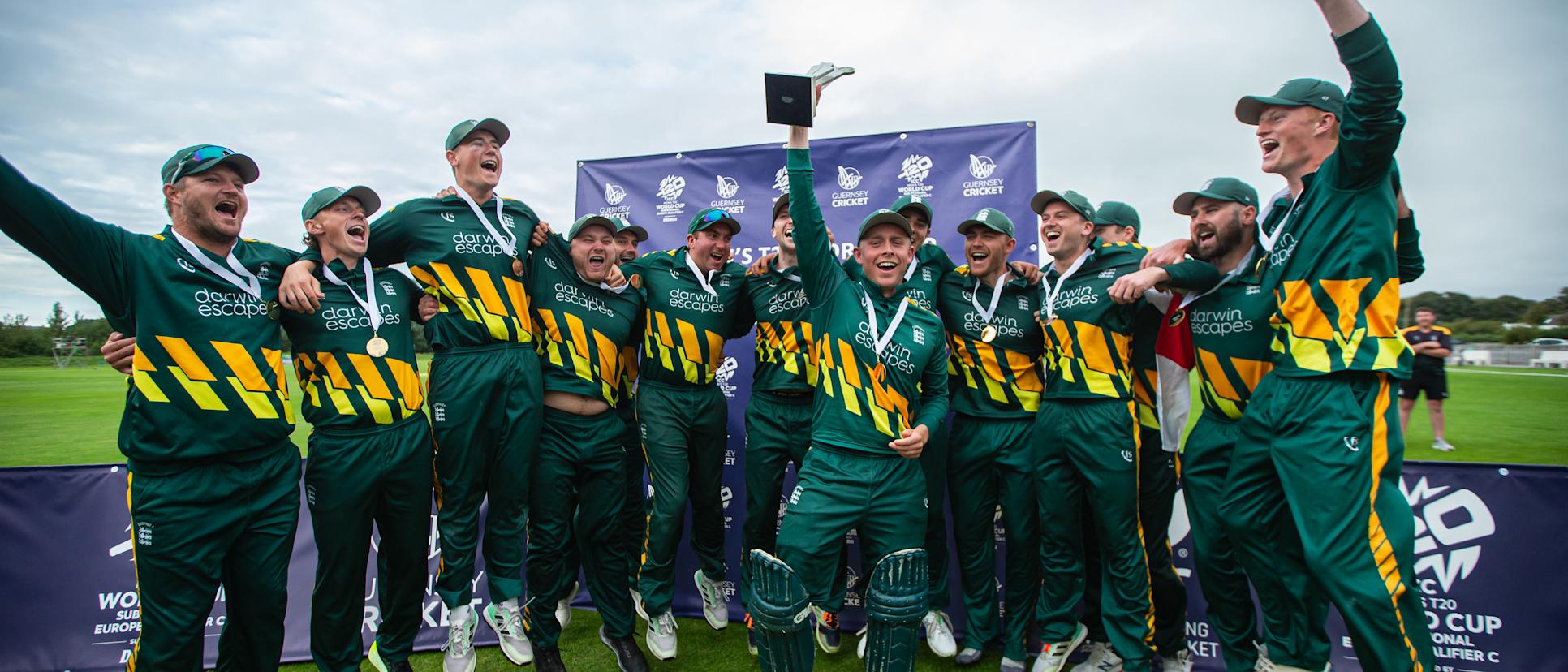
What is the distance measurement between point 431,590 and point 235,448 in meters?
2.11

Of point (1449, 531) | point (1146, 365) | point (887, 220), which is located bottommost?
point (1449, 531)

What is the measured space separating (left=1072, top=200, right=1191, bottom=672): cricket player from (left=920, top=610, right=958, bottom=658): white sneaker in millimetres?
734

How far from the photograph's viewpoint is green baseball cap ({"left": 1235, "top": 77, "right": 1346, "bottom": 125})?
118 inches

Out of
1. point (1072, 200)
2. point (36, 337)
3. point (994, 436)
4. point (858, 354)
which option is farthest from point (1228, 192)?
point (36, 337)

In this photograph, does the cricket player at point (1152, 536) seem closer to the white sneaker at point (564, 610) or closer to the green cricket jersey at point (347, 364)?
the white sneaker at point (564, 610)

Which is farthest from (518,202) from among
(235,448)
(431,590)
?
(431,590)

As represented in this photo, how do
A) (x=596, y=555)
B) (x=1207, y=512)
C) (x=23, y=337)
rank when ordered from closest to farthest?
(x=1207, y=512)
(x=596, y=555)
(x=23, y=337)

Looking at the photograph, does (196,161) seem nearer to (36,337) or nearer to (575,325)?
(575,325)

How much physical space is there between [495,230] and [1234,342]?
13.4 feet

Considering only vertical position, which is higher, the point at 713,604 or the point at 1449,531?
the point at 1449,531

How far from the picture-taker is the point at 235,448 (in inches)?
117

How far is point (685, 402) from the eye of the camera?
4.46 metres

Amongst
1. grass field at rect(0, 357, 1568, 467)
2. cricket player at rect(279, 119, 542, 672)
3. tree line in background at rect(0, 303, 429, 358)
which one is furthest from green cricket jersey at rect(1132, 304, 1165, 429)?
tree line in background at rect(0, 303, 429, 358)

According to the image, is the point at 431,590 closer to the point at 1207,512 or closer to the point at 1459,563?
the point at 1207,512
